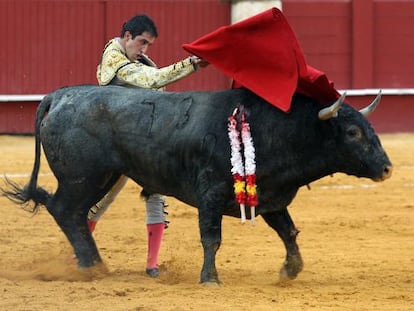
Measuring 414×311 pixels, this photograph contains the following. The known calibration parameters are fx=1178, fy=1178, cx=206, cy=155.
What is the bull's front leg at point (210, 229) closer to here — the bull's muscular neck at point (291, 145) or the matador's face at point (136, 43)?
the bull's muscular neck at point (291, 145)

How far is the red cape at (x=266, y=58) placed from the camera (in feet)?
17.1

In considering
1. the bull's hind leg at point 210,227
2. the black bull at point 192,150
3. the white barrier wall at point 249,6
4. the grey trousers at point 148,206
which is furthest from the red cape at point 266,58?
the white barrier wall at point 249,6

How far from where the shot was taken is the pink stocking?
5.68m

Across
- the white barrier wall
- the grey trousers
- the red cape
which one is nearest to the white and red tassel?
the red cape

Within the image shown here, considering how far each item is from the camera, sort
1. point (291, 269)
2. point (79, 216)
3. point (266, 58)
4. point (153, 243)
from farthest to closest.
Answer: point (153, 243), point (79, 216), point (291, 269), point (266, 58)

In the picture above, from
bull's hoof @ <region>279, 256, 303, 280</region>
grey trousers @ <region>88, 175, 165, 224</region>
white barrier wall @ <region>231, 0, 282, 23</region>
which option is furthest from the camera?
white barrier wall @ <region>231, 0, 282, 23</region>

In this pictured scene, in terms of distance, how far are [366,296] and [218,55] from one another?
1297 mm

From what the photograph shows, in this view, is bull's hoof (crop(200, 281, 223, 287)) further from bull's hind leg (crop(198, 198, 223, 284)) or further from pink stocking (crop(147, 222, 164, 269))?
pink stocking (crop(147, 222, 164, 269))

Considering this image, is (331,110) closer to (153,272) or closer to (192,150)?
(192,150)

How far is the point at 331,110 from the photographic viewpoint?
5062mm

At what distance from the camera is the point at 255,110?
5.26 metres

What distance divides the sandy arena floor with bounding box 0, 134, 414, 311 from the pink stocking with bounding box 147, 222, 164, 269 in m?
0.08

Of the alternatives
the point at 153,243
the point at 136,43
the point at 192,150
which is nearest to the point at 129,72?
the point at 136,43

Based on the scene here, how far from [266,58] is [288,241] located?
34.2 inches
